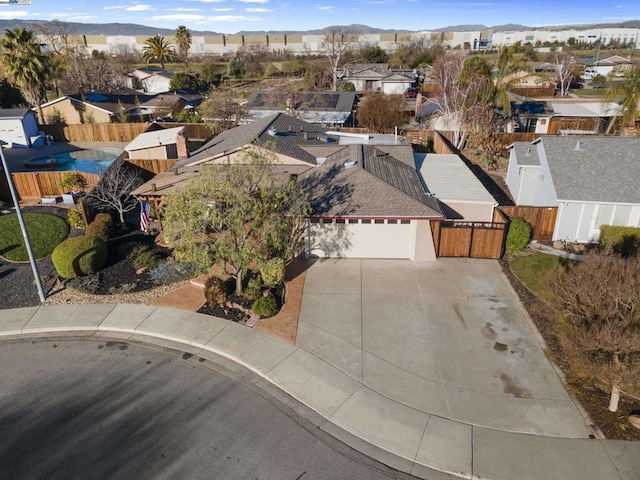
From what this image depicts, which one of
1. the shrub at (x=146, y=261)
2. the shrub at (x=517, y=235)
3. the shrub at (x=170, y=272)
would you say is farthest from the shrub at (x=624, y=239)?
the shrub at (x=146, y=261)

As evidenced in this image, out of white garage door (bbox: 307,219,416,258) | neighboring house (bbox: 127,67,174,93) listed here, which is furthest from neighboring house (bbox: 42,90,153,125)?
white garage door (bbox: 307,219,416,258)

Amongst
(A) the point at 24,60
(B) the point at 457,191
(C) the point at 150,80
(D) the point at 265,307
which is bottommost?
(D) the point at 265,307

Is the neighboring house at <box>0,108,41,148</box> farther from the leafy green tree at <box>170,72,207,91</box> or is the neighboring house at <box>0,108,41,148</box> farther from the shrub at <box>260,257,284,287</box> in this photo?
the shrub at <box>260,257,284,287</box>

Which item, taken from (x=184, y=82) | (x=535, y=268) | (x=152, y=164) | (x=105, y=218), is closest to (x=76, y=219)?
(x=105, y=218)

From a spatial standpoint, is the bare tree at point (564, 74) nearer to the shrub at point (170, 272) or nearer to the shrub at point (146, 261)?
the shrub at point (170, 272)

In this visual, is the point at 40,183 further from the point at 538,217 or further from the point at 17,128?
the point at 538,217

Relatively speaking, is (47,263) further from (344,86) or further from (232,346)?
(344,86)

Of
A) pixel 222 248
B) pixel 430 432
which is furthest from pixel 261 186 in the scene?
pixel 430 432
